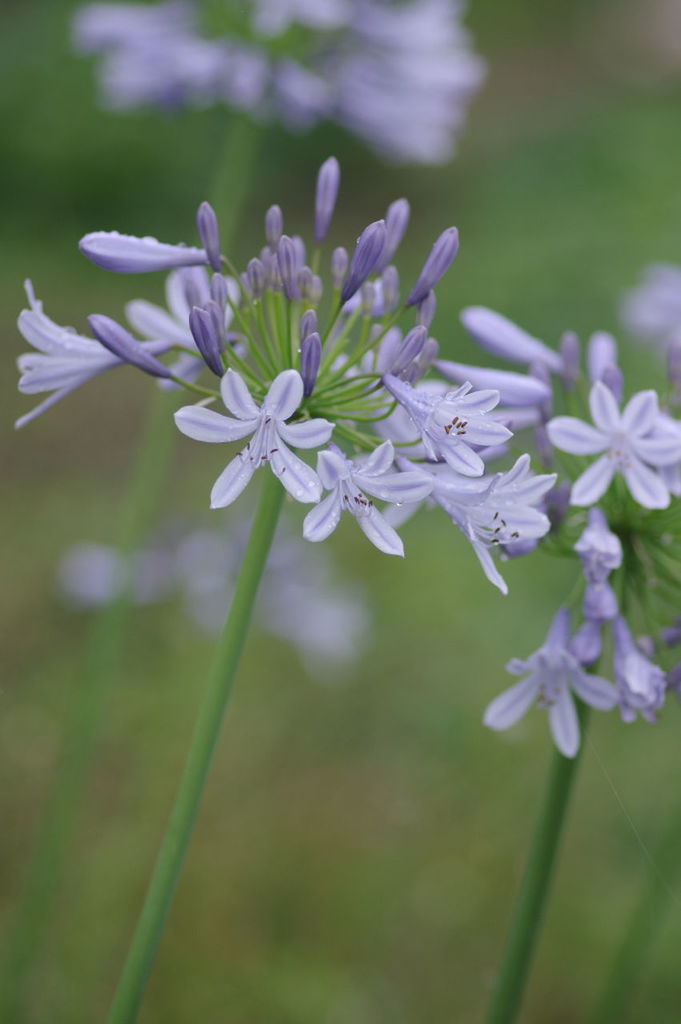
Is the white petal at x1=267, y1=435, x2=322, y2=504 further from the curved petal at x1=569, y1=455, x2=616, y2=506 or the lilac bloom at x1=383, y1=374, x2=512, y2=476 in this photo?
the curved petal at x1=569, y1=455, x2=616, y2=506

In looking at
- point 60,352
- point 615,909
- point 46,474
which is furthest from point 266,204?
point 60,352

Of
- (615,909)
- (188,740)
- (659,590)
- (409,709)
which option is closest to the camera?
(659,590)

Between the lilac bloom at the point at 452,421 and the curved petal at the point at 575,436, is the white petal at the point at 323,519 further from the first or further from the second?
the curved petal at the point at 575,436

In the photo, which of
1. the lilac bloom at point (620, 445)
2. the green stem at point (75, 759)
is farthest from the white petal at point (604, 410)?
the green stem at point (75, 759)

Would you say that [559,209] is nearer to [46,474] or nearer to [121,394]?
[121,394]

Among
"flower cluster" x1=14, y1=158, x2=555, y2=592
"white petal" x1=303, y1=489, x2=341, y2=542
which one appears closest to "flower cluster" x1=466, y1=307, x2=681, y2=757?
"flower cluster" x1=14, y1=158, x2=555, y2=592
